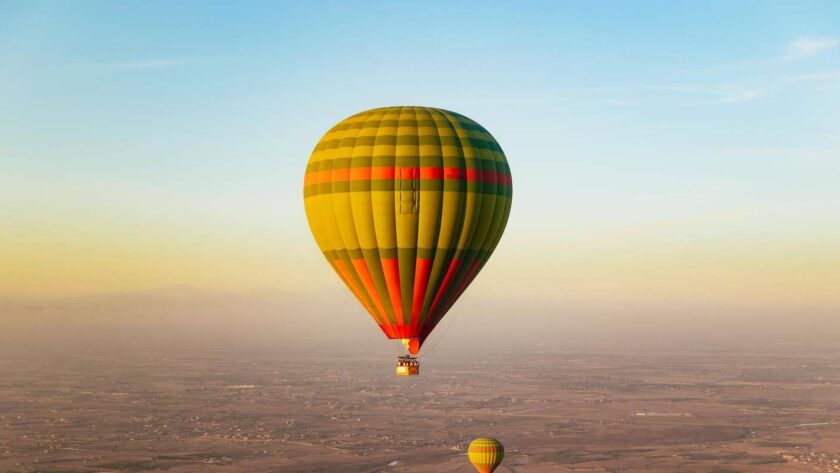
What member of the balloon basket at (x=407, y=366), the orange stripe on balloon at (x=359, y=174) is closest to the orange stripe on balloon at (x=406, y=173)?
the orange stripe on balloon at (x=359, y=174)

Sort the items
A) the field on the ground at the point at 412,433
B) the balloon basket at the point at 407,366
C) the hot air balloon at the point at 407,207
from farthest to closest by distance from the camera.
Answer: the field on the ground at the point at 412,433 < the hot air balloon at the point at 407,207 < the balloon basket at the point at 407,366

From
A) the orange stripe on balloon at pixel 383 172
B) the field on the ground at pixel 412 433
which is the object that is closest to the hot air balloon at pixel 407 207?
the orange stripe on balloon at pixel 383 172

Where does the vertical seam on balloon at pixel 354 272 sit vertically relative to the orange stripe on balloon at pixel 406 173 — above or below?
below

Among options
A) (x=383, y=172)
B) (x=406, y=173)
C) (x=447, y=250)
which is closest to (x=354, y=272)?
(x=447, y=250)

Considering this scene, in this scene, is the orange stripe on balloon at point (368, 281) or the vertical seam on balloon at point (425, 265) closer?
the vertical seam on balloon at point (425, 265)

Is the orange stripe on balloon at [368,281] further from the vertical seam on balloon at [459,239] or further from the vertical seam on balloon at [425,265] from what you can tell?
the vertical seam on balloon at [459,239]

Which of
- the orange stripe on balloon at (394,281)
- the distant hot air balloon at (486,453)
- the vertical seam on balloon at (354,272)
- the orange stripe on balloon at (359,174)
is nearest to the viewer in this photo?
the orange stripe on balloon at (359,174)

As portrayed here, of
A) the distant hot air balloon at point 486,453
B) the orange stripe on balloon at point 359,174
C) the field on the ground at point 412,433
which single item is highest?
the orange stripe on balloon at point 359,174

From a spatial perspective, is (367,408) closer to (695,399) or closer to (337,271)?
(695,399)
